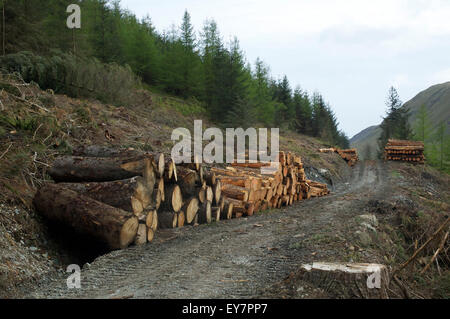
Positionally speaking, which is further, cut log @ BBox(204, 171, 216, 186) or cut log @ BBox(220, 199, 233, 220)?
cut log @ BBox(220, 199, 233, 220)

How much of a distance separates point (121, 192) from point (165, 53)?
28.7m

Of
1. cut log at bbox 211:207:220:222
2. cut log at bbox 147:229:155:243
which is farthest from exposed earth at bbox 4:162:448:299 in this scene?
cut log at bbox 211:207:220:222

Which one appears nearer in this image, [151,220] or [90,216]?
[90,216]

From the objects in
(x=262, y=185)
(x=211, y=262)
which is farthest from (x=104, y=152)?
(x=262, y=185)

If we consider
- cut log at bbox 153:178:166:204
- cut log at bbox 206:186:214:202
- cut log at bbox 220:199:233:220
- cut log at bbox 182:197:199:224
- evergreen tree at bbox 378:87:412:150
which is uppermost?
evergreen tree at bbox 378:87:412:150

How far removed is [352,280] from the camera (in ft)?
9.86

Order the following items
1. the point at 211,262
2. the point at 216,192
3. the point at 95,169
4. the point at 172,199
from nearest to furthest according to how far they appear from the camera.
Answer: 1. the point at 211,262
2. the point at 95,169
3. the point at 172,199
4. the point at 216,192

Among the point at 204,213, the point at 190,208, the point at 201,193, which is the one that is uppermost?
the point at 201,193

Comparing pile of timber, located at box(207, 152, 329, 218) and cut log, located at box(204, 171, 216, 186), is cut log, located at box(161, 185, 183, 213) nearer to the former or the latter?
cut log, located at box(204, 171, 216, 186)

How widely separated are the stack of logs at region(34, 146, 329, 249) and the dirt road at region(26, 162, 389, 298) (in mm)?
350

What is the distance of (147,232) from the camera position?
5.37m

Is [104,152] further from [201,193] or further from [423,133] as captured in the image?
[423,133]

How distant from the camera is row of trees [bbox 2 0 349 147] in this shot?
14867mm

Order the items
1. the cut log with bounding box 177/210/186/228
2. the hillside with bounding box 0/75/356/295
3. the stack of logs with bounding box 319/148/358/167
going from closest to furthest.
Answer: the hillside with bounding box 0/75/356/295, the cut log with bounding box 177/210/186/228, the stack of logs with bounding box 319/148/358/167
